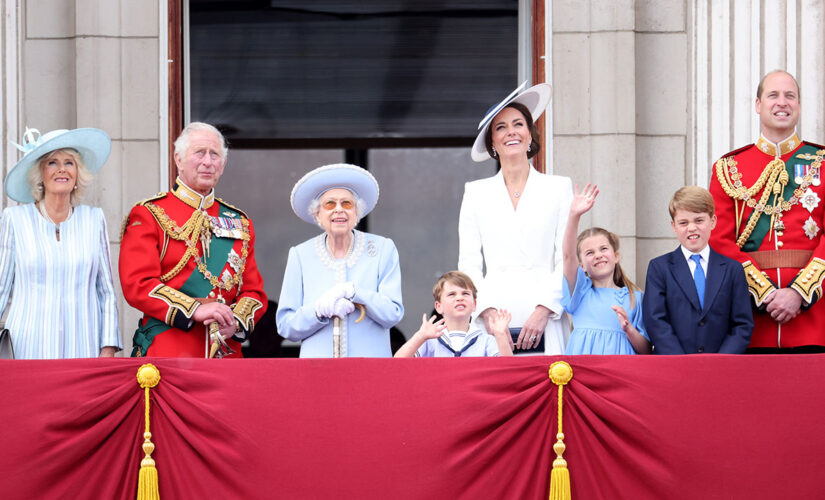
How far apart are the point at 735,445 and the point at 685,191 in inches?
47.6

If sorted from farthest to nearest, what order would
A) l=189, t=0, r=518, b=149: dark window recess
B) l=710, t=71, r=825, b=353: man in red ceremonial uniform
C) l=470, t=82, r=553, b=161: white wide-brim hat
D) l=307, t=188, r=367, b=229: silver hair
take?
l=189, t=0, r=518, b=149: dark window recess → l=470, t=82, r=553, b=161: white wide-brim hat → l=307, t=188, r=367, b=229: silver hair → l=710, t=71, r=825, b=353: man in red ceremonial uniform

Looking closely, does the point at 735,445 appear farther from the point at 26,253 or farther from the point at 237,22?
the point at 237,22

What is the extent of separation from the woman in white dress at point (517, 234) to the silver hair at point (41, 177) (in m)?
1.72

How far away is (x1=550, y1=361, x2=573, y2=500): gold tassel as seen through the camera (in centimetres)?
427

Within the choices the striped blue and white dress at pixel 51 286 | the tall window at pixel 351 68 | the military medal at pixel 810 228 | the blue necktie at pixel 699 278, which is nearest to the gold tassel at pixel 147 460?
the striped blue and white dress at pixel 51 286

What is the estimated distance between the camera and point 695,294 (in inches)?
196

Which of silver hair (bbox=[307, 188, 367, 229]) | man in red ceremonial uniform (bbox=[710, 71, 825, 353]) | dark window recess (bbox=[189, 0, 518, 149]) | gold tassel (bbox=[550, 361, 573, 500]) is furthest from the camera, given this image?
dark window recess (bbox=[189, 0, 518, 149])

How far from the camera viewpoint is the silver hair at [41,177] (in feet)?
17.5

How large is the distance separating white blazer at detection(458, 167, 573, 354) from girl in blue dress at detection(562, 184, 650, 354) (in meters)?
0.14

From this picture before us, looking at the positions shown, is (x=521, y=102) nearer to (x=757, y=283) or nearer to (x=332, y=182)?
(x=332, y=182)

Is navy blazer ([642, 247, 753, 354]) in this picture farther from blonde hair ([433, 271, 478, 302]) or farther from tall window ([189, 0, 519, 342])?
tall window ([189, 0, 519, 342])

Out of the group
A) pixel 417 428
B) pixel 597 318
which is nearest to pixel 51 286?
pixel 417 428

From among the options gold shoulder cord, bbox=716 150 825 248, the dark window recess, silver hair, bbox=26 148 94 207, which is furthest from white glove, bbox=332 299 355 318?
the dark window recess

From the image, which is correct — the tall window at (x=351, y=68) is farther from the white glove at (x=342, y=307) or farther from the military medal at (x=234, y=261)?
the white glove at (x=342, y=307)
